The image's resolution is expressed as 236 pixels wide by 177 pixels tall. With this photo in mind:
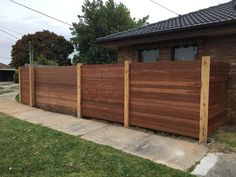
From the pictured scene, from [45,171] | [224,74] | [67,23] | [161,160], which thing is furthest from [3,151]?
[67,23]

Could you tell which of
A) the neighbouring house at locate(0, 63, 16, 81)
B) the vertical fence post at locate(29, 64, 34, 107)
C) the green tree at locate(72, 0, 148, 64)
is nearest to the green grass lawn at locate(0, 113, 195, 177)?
the vertical fence post at locate(29, 64, 34, 107)

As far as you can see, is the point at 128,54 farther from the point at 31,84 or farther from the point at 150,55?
the point at 31,84

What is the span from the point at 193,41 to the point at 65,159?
18.5ft

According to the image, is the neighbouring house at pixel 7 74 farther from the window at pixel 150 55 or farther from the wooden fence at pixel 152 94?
the window at pixel 150 55

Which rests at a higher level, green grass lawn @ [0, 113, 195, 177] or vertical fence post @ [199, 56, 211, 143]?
vertical fence post @ [199, 56, 211, 143]

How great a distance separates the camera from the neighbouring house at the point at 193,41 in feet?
24.3

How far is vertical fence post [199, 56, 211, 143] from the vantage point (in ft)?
18.7

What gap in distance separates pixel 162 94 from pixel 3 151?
12.8 ft

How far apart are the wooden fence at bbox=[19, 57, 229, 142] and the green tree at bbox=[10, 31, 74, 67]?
38617 millimetres

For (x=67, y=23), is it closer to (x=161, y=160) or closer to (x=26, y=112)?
(x=26, y=112)

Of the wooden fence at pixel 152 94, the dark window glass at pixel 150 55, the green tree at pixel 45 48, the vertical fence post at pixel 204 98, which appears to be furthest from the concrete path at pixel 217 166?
the green tree at pixel 45 48

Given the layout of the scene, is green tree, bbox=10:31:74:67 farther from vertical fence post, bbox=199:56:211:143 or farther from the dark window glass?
vertical fence post, bbox=199:56:211:143

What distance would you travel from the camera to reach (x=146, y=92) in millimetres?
6887

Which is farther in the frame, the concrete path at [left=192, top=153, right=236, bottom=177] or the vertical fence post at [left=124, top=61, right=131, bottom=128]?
the vertical fence post at [left=124, top=61, right=131, bottom=128]
